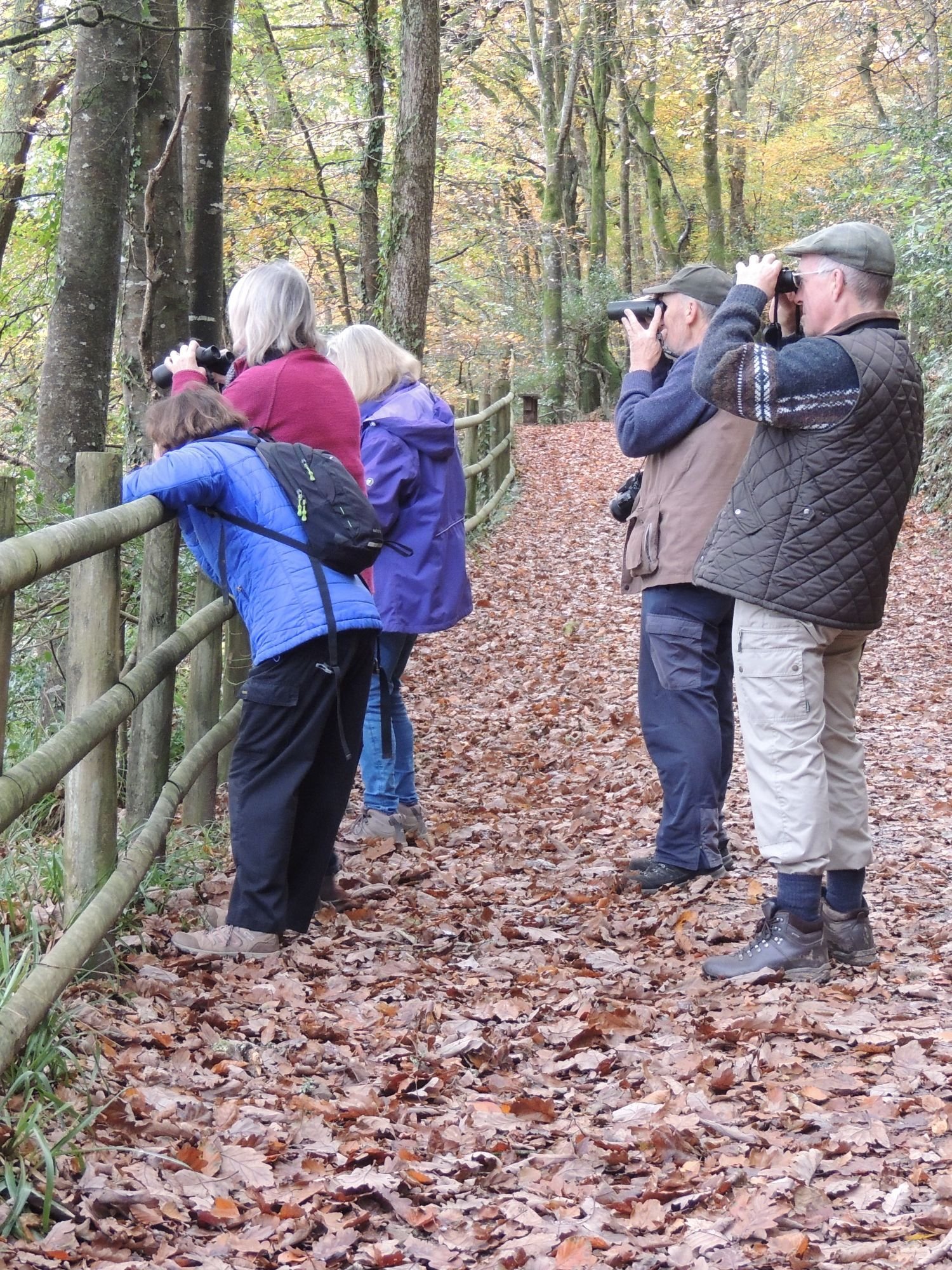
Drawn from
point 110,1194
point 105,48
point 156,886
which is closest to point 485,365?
point 105,48

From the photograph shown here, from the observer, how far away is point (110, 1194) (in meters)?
2.51

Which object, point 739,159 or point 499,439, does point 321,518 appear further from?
point 739,159

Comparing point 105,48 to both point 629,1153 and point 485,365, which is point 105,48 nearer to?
point 629,1153

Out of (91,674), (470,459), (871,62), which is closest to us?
(91,674)

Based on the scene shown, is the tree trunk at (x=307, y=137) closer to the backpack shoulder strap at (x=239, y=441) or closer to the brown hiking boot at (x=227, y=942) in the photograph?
the backpack shoulder strap at (x=239, y=441)

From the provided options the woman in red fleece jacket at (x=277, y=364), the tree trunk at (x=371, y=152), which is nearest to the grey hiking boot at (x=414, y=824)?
the woman in red fleece jacket at (x=277, y=364)

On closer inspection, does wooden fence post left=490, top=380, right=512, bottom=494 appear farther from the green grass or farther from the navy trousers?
the green grass

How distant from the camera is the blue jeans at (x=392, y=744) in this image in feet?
17.2

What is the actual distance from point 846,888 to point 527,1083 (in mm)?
1303

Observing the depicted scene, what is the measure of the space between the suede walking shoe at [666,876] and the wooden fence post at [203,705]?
1.75 metres

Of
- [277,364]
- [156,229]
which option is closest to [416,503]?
[277,364]

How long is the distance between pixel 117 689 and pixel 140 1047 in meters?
0.98

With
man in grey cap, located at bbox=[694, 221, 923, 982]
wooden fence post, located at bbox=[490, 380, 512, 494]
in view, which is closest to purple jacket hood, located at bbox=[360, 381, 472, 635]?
man in grey cap, located at bbox=[694, 221, 923, 982]

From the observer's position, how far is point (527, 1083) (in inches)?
132
